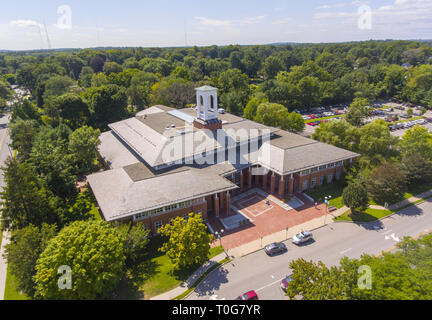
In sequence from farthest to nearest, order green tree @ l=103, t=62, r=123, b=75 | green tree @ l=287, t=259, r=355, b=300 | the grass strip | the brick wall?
green tree @ l=103, t=62, r=123, b=75 → the brick wall → the grass strip → green tree @ l=287, t=259, r=355, b=300

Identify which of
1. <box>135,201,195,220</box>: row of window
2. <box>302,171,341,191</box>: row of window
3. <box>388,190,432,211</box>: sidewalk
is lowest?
<box>388,190,432,211</box>: sidewalk

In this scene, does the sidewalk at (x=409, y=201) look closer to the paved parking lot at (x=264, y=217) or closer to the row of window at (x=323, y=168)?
the row of window at (x=323, y=168)

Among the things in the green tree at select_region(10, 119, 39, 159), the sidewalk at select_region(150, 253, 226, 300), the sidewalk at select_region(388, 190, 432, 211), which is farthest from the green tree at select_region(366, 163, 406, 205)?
the green tree at select_region(10, 119, 39, 159)

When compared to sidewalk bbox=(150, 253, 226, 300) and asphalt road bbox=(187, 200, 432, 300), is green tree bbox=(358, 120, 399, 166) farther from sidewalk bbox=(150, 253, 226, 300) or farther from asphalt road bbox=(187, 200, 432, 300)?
sidewalk bbox=(150, 253, 226, 300)

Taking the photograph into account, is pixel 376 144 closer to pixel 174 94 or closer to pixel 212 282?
pixel 212 282

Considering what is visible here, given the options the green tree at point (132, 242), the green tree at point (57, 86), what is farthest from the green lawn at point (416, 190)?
the green tree at point (57, 86)
